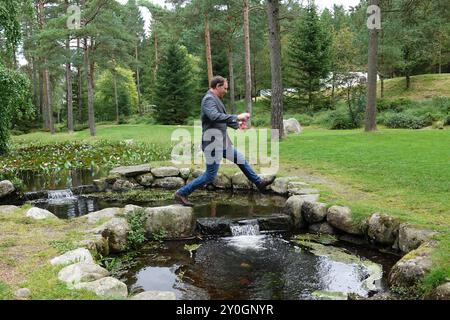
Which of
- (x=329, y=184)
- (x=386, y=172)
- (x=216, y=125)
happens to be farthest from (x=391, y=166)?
(x=216, y=125)

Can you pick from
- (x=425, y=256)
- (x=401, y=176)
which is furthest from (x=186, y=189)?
(x=401, y=176)

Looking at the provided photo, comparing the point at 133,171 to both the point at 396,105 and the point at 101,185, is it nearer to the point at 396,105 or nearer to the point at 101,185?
the point at 101,185

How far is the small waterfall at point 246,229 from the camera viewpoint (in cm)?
641

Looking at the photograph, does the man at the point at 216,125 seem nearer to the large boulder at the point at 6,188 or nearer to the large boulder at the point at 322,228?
the large boulder at the point at 322,228

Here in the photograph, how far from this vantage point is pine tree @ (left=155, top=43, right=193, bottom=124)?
32.0 metres

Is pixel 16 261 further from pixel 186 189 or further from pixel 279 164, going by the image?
pixel 279 164

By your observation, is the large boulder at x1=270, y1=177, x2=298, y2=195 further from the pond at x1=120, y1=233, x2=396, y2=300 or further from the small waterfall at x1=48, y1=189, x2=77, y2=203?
the small waterfall at x1=48, y1=189, x2=77, y2=203

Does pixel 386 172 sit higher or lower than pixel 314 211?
higher

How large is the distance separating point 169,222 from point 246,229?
1.18 metres

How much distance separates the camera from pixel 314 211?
6.37 meters

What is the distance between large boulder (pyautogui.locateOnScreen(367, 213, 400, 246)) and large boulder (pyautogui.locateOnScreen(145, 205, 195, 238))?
2.56m

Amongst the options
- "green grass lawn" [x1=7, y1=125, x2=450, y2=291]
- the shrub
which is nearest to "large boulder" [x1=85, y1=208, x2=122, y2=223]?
the shrub
